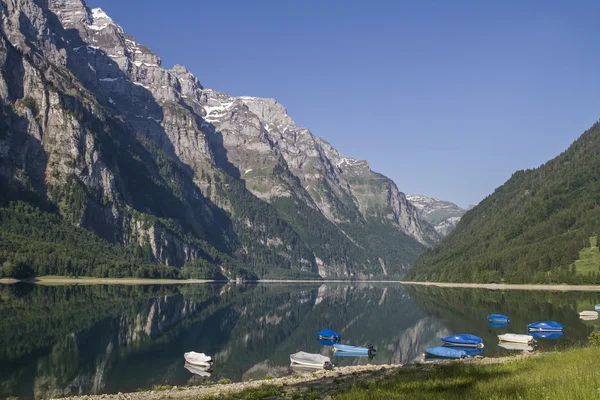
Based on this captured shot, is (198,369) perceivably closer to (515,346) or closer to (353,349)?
(353,349)

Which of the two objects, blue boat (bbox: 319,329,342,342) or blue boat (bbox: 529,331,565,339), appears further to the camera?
blue boat (bbox: 319,329,342,342)

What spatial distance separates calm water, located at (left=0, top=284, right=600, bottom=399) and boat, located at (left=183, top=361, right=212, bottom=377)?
1000mm

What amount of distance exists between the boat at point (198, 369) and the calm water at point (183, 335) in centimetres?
100

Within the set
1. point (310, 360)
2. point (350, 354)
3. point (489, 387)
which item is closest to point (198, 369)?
point (310, 360)

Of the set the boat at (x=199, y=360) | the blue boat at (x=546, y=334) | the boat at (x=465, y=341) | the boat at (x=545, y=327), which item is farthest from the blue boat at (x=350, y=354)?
the boat at (x=545, y=327)

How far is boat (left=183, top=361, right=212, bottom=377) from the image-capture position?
216ft

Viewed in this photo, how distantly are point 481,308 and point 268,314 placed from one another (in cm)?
5739

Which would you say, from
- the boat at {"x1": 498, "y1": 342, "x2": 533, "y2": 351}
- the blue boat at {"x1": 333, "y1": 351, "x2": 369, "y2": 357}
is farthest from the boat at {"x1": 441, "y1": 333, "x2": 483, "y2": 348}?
the blue boat at {"x1": 333, "y1": 351, "x2": 369, "y2": 357}

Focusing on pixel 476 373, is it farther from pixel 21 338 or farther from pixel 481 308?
pixel 481 308

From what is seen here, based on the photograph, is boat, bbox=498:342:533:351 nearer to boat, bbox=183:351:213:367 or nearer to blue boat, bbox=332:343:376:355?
blue boat, bbox=332:343:376:355

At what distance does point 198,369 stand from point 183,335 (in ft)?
110

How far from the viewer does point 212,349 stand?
86.2 m

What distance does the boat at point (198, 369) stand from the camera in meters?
65.7

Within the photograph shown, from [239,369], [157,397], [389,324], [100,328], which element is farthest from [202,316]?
[157,397]
